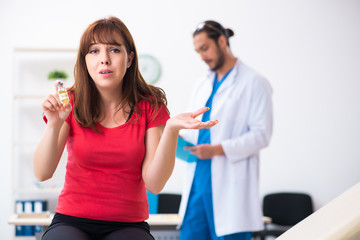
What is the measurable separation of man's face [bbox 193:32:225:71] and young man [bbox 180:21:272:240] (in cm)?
4

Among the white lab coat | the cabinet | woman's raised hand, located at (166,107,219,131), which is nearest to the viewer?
woman's raised hand, located at (166,107,219,131)

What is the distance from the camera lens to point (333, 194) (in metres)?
4.84

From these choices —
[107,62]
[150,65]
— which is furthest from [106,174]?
[150,65]

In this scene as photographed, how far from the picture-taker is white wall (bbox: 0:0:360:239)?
4891 mm

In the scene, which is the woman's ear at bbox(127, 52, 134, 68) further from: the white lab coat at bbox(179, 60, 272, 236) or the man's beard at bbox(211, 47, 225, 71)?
the man's beard at bbox(211, 47, 225, 71)

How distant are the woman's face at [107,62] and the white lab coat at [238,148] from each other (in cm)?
108

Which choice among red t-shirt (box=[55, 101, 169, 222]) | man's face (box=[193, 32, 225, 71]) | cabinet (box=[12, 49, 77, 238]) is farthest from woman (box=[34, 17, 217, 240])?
cabinet (box=[12, 49, 77, 238])

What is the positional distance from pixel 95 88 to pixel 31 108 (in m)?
3.66

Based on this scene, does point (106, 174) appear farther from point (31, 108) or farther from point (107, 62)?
point (31, 108)

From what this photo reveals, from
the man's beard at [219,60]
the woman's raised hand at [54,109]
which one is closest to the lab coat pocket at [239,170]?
the man's beard at [219,60]

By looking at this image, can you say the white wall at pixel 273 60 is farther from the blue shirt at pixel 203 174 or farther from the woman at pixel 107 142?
the woman at pixel 107 142

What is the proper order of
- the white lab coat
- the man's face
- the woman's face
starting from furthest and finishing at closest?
the man's face
the white lab coat
the woman's face

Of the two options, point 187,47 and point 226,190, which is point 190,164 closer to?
point 226,190

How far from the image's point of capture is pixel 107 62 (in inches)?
53.7
